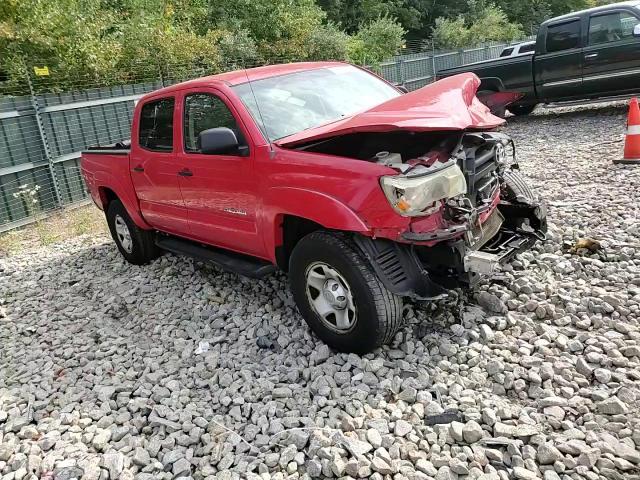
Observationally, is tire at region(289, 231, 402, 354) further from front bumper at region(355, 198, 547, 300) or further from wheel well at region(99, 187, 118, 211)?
wheel well at region(99, 187, 118, 211)

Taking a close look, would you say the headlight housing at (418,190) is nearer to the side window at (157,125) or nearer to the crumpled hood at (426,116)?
the crumpled hood at (426,116)

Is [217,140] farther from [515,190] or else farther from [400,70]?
[400,70]

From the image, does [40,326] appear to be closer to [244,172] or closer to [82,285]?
[82,285]

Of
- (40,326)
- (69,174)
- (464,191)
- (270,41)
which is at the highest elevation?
(270,41)

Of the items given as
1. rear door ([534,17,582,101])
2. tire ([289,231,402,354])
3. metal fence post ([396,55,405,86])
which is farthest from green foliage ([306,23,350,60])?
tire ([289,231,402,354])

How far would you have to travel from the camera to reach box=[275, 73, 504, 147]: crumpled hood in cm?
321

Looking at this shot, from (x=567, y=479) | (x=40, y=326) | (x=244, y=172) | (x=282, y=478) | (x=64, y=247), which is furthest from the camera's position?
(x=64, y=247)

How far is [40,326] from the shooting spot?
197 inches

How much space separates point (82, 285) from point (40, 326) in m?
0.95

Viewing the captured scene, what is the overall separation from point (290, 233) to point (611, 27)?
358 inches

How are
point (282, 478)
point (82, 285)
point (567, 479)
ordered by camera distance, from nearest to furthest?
point (567, 479) → point (282, 478) → point (82, 285)

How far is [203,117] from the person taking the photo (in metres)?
4.55

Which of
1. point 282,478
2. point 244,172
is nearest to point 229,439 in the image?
point 282,478

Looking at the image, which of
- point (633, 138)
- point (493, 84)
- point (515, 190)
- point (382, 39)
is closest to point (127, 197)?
point (515, 190)
